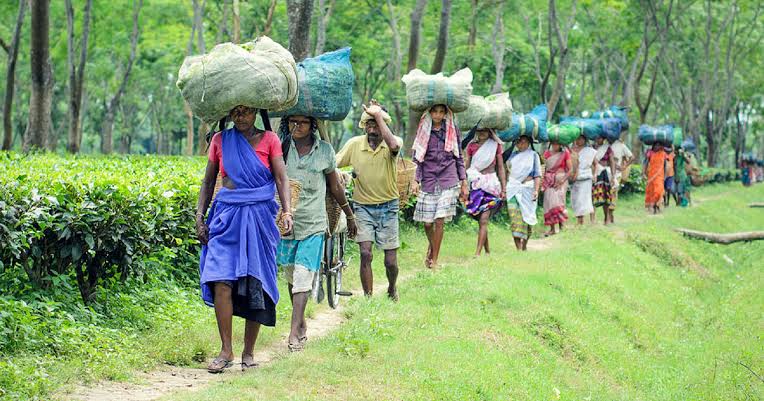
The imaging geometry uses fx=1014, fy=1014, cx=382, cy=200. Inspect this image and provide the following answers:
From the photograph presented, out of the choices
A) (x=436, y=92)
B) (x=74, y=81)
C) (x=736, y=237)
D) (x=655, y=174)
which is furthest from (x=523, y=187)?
(x=74, y=81)

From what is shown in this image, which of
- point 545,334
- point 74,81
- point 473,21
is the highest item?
point 473,21

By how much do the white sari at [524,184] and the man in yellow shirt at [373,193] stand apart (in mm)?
4874

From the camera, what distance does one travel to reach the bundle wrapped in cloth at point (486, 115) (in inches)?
509

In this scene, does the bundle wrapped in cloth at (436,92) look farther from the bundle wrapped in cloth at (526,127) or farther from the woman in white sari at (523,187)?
the bundle wrapped in cloth at (526,127)

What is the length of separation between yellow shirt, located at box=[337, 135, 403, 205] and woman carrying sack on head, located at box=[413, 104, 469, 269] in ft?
5.52

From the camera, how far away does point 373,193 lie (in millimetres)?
9070

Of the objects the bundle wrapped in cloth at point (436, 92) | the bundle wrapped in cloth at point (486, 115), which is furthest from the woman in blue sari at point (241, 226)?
the bundle wrapped in cloth at point (486, 115)

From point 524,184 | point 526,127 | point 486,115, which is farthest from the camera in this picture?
point 526,127

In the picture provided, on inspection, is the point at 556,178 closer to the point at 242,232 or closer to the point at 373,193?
the point at 373,193

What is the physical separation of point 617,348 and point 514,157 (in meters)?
4.64

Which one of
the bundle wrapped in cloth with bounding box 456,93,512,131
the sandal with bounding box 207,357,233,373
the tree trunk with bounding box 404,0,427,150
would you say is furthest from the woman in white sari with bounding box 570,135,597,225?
the sandal with bounding box 207,357,233,373

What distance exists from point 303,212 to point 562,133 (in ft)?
32.2

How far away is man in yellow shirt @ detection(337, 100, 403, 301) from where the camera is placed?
29.6 feet

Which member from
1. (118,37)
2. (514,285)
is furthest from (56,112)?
(514,285)
